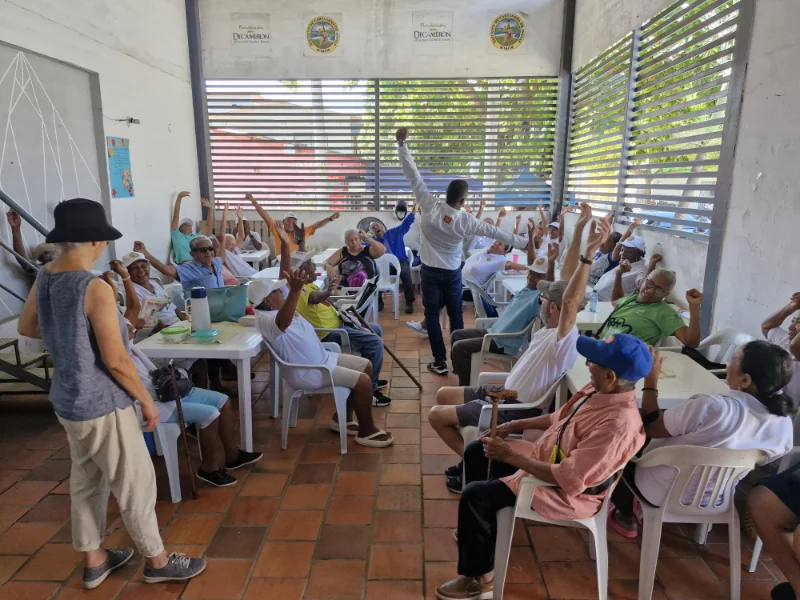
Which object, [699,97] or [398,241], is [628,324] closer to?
[699,97]

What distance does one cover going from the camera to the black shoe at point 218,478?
9.50 ft

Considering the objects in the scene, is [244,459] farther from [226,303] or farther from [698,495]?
[698,495]

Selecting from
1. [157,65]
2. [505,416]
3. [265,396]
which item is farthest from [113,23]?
[505,416]

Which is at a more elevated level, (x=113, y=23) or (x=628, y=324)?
(x=113, y=23)

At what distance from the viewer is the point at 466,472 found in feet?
7.98

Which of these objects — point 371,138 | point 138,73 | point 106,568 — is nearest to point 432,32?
point 371,138

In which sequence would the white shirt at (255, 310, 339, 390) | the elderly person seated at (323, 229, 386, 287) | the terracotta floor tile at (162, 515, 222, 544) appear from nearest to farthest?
the terracotta floor tile at (162, 515, 222, 544) → the white shirt at (255, 310, 339, 390) → the elderly person seated at (323, 229, 386, 287)

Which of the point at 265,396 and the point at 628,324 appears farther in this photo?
the point at 265,396

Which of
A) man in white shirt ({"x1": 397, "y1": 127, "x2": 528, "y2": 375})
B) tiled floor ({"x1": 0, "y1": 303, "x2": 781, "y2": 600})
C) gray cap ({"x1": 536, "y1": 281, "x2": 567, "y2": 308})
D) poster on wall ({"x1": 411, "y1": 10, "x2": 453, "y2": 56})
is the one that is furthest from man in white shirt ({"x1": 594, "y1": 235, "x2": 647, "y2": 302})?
poster on wall ({"x1": 411, "y1": 10, "x2": 453, "y2": 56})

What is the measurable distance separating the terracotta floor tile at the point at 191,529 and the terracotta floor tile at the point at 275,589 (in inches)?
16.0

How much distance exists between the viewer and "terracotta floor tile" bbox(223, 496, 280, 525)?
102 inches

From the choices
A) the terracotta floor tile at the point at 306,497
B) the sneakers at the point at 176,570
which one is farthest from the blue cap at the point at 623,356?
→ the sneakers at the point at 176,570

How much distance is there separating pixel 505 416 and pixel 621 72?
453cm

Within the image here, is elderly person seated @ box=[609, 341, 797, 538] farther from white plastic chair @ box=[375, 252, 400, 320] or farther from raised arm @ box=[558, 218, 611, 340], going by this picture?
white plastic chair @ box=[375, 252, 400, 320]
